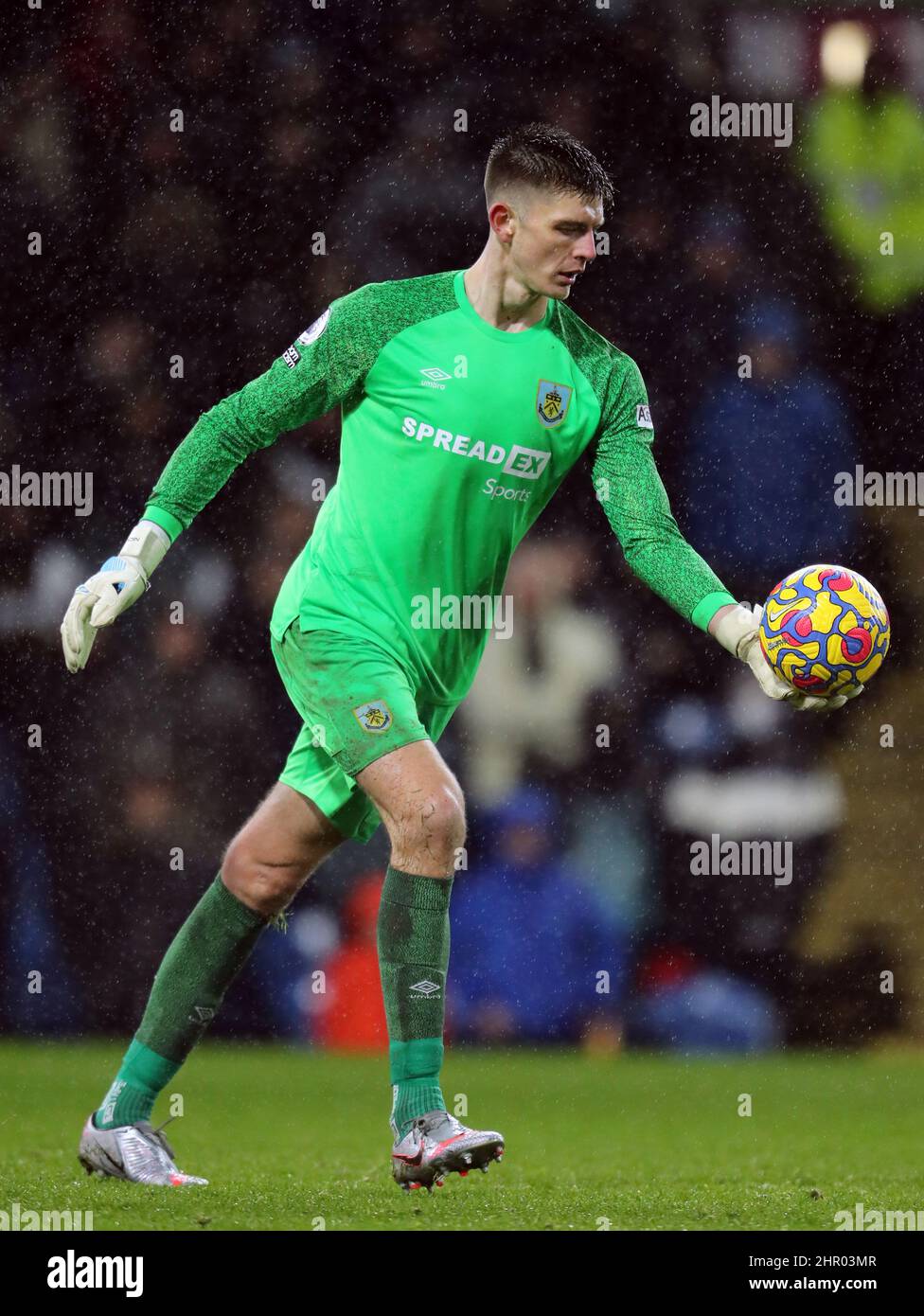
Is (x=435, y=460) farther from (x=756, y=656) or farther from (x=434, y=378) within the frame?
(x=756, y=656)

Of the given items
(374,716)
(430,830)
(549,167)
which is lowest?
(430,830)


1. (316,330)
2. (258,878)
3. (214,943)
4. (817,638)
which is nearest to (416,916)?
(258,878)

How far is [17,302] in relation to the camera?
771 centimetres

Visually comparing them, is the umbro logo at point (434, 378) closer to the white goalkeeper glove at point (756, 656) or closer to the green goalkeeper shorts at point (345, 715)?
the green goalkeeper shorts at point (345, 715)

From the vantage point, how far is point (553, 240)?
159 inches

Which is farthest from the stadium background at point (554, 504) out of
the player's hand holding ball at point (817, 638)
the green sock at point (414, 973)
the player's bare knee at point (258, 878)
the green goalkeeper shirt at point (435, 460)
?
the player's hand holding ball at point (817, 638)

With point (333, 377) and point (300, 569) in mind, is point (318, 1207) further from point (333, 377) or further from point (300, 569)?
point (333, 377)

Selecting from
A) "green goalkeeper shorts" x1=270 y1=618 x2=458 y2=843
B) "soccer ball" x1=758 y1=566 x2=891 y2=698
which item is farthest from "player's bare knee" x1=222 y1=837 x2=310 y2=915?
"soccer ball" x1=758 y1=566 x2=891 y2=698

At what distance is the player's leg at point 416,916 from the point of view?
12.2 feet

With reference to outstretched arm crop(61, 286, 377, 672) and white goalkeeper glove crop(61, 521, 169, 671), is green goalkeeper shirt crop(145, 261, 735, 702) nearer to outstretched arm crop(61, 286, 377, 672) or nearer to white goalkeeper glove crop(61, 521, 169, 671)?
outstretched arm crop(61, 286, 377, 672)

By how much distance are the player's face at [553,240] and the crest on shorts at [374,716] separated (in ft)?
3.22

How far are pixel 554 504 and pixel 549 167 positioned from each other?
3722mm

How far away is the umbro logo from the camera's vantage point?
408 centimetres

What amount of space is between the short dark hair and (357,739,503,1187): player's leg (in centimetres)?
126
